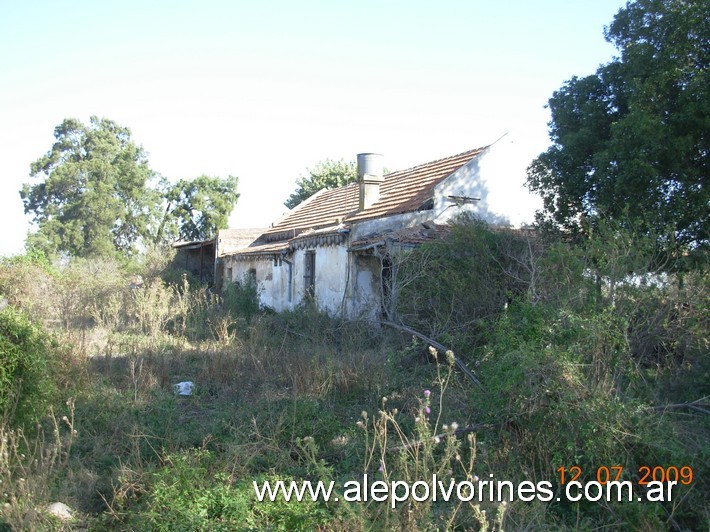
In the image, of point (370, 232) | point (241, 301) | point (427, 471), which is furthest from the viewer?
point (241, 301)

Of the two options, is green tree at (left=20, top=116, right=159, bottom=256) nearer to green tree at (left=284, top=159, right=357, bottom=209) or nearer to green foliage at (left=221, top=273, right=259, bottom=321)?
green tree at (left=284, top=159, right=357, bottom=209)

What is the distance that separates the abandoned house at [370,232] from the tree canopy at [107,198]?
2095 cm

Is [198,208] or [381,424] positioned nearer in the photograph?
[381,424]

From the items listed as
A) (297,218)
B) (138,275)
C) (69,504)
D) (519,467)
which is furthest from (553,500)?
(138,275)

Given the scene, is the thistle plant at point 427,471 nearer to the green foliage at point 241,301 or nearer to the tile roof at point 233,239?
the green foliage at point 241,301

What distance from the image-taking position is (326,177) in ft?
107

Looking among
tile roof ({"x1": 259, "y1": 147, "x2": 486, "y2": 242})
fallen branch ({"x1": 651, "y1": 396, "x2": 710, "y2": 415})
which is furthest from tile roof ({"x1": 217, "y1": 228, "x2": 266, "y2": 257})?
fallen branch ({"x1": 651, "y1": 396, "x2": 710, "y2": 415})

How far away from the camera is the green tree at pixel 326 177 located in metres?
32.2

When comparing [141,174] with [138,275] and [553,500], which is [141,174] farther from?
[553,500]

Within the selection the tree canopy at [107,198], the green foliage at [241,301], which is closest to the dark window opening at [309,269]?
the green foliage at [241,301]

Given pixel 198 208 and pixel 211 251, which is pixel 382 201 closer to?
pixel 211 251

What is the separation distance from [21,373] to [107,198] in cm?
3366

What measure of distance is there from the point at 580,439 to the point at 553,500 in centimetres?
58

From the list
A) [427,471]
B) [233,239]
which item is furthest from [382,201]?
[427,471]
